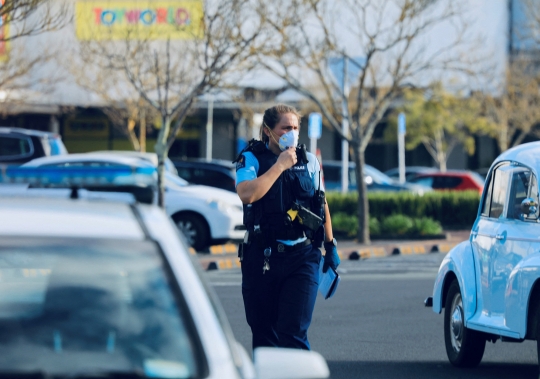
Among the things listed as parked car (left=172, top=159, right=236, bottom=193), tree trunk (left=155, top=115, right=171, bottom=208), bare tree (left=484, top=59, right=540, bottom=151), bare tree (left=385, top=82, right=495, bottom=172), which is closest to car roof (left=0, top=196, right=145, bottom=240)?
tree trunk (left=155, top=115, right=171, bottom=208)

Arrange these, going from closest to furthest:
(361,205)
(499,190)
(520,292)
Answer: (520,292), (499,190), (361,205)

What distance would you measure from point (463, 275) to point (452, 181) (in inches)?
874

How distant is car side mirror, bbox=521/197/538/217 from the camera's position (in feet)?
20.8

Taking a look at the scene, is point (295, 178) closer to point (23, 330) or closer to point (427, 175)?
point (23, 330)

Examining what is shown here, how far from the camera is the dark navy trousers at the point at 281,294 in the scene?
5.40m

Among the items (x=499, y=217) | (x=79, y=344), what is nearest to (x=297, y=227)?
(x=499, y=217)

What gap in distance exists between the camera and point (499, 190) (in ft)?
23.4

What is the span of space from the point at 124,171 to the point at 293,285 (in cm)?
174

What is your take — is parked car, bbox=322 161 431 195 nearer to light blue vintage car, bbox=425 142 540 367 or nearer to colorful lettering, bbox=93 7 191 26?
colorful lettering, bbox=93 7 191 26

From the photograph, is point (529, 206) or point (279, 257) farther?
point (529, 206)

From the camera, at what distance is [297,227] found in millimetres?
5539

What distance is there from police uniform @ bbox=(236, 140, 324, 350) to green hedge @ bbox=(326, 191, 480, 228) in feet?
52.8

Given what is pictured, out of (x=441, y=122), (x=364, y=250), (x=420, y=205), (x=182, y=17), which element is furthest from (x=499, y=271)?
(x=441, y=122)

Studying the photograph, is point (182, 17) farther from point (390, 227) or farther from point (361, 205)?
point (390, 227)
